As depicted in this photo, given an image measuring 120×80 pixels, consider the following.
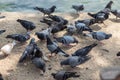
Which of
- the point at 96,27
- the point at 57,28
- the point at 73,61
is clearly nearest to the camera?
the point at 73,61

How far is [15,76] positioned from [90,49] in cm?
169

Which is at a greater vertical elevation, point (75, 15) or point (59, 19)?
point (59, 19)

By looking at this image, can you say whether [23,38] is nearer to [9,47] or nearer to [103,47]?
[9,47]

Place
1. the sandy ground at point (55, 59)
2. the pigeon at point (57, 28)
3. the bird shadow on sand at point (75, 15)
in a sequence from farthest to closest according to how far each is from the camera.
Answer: the bird shadow on sand at point (75, 15), the pigeon at point (57, 28), the sandy ground at point (55, 59)

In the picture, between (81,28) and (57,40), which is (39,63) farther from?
(81,28)

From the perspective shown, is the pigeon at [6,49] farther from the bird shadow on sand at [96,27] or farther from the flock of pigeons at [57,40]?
the bird shadow on sand at [96,27]

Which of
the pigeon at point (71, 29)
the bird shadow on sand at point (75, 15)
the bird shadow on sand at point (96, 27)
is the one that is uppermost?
the pigeon at point (71, 29)

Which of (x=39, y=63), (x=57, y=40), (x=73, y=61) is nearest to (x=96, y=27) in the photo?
(x=57, y=40)

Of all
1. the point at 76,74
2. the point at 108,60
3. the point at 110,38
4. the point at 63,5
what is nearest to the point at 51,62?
the point at 76,74

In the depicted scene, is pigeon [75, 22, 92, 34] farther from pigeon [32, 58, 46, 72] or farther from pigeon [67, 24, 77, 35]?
pigeon [32, 58, 46, 72]

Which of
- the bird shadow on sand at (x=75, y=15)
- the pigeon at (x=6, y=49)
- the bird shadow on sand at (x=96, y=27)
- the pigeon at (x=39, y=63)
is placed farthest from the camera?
the bird shadow on sand at (x=75, y=15)

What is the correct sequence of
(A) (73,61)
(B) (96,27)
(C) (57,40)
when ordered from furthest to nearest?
(B) (96,27), (C) (57,40), (A) (73,61)

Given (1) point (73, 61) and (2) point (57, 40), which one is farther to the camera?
(2) point (57, 40)

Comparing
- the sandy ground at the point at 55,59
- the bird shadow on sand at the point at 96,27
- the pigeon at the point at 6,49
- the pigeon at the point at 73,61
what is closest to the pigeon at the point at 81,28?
the sandy ground at the point at 55,59
